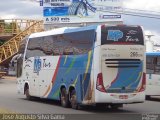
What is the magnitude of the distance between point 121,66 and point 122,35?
122 cm

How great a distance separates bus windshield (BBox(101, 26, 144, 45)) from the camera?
804 inches

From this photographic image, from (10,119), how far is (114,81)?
567cm

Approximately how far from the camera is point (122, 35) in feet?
67.8


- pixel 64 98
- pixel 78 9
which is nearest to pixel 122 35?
pixel 64 98

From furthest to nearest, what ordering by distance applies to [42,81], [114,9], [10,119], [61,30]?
1. [114,9]
2. [42,81]
3. [61,30]
4. [10,119]

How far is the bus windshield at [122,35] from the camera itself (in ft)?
67.0

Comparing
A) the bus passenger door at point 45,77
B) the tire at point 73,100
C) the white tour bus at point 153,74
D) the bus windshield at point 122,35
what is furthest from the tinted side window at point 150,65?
the bus windshield at point 122,35

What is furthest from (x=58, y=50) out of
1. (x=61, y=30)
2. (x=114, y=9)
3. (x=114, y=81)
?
Result: (x=114, y=9)

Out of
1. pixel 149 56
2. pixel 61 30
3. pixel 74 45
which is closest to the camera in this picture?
pixel 74 45

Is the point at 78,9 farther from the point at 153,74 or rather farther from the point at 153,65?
the point at 153,74

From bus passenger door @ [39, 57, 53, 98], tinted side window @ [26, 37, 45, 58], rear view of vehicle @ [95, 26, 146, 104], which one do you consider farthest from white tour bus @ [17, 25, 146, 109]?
tinted side window @ [26, 37, 45, 58]

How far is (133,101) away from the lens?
2075cm

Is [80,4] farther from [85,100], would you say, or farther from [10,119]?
[10,119]

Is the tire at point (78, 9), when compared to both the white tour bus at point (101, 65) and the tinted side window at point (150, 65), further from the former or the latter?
the white tour bus at point (101, 65)
